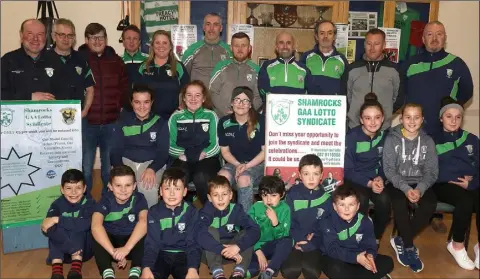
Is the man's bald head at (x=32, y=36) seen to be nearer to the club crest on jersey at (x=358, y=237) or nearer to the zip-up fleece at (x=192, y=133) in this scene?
the zip-up fleece at (x=192, y=133)

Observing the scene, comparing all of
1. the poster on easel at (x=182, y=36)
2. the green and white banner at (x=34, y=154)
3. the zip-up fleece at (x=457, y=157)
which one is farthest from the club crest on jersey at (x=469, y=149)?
the poster on easel at (x=182, y=36)

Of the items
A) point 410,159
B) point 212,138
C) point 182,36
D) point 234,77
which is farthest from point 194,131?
point 182,36

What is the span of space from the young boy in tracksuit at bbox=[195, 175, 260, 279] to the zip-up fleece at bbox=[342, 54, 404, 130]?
5.96 feet

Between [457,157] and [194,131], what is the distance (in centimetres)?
223

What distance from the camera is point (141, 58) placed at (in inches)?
199

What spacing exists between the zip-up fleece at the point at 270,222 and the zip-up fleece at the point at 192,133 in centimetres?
96

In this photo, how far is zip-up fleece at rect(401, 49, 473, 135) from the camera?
480cm

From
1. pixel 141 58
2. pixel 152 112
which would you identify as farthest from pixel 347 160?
pixel 141 58

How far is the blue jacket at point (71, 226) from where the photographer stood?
11.8ft

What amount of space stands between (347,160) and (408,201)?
58 centimetres

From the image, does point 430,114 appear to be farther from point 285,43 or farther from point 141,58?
point 141,58

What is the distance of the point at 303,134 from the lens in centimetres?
419

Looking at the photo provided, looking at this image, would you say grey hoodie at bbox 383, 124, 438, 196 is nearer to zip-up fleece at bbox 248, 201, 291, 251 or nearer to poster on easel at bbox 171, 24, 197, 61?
zip-up fleece at bbox 248, 201, 291, 251

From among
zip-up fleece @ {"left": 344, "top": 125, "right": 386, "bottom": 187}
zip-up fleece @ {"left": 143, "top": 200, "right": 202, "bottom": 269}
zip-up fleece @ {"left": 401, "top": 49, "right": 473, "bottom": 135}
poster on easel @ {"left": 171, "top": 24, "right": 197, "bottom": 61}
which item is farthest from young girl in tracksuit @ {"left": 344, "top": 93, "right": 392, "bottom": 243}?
poster on easel @ {"left": 171, "top": 24, "right": 197, "bottom": 61}
